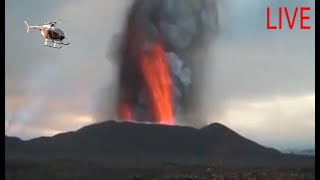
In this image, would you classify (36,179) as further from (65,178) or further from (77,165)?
(77,165)

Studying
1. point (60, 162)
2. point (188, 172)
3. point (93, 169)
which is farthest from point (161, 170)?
point (60, 162)

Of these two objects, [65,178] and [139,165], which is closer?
[65,178]

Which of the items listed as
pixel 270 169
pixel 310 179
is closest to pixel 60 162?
pixel 270 169
